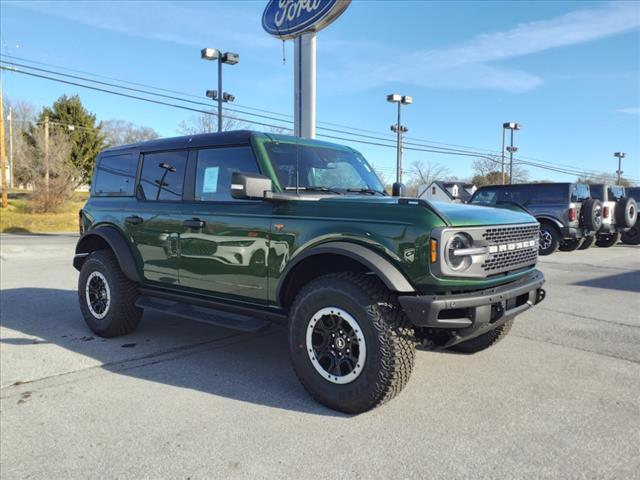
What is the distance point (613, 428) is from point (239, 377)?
8.69 feet

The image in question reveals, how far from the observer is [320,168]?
171 inches

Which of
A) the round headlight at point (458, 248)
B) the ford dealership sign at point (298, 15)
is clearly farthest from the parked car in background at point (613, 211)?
the round headlight at point (458, 248)

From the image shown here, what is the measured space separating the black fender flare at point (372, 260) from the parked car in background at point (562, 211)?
10040mm

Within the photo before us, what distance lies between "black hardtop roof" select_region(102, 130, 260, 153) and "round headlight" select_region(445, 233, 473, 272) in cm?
191

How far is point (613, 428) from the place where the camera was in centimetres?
306

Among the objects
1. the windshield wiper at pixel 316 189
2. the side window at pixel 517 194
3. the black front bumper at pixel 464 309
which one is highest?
the side window at pixel 517 194

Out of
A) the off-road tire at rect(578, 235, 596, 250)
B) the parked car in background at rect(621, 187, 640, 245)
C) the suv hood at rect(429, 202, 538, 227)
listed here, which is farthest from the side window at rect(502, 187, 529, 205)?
the suv hood at rect(429, 202, 538, 227)

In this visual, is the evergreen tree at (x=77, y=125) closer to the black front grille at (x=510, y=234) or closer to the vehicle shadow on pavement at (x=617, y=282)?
the vehicle shadow on pavement at (x=617, y=282)

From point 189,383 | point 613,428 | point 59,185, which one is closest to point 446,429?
point 613,428

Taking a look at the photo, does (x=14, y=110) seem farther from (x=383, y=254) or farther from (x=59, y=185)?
(x=383, y=254)

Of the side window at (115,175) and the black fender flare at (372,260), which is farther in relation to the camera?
the side window at (115,175)

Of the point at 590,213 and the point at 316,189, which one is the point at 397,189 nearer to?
the point at 316,189

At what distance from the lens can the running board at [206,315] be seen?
3.97 m

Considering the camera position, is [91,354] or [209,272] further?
[91,354]
